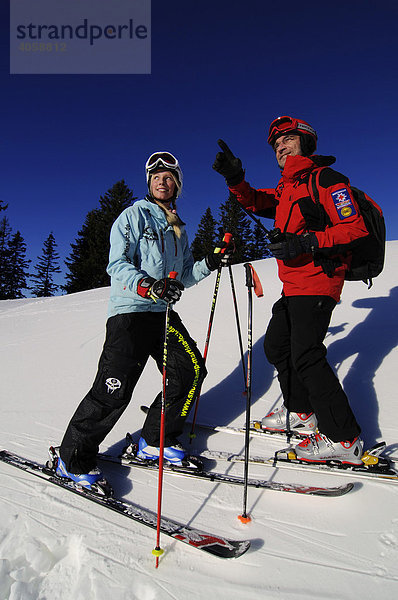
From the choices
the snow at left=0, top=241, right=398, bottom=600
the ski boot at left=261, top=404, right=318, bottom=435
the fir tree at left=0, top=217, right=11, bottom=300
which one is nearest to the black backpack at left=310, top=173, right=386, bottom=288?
the ski boot at left=261, top=404, right=318, bottom=435

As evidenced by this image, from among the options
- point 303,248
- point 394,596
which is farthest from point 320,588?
point 303,248

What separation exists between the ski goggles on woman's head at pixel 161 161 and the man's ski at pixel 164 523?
2.63 meters

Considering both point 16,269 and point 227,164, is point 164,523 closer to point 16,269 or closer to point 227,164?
point 227,164

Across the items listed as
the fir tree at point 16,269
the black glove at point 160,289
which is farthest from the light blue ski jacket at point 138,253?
the fir tree at point 16,269

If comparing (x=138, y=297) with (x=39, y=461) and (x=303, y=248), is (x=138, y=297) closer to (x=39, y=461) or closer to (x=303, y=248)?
(x=303, y=248)

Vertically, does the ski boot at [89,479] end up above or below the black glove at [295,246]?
below

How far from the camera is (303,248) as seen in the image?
2.56 metres

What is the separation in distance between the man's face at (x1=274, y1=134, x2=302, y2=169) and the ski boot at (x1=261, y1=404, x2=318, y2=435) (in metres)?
2.43

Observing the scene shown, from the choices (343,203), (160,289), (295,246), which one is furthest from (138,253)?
(343,203)

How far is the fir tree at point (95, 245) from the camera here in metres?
33.4

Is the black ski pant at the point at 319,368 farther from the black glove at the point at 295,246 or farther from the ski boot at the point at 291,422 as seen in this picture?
the ski boot at the point at 291,422

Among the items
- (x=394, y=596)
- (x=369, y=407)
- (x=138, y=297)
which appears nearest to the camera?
(x=394, y=596)

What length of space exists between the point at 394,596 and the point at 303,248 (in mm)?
2018

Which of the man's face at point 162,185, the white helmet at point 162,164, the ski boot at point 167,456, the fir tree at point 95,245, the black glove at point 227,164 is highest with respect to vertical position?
the fir tree at point 95,245
